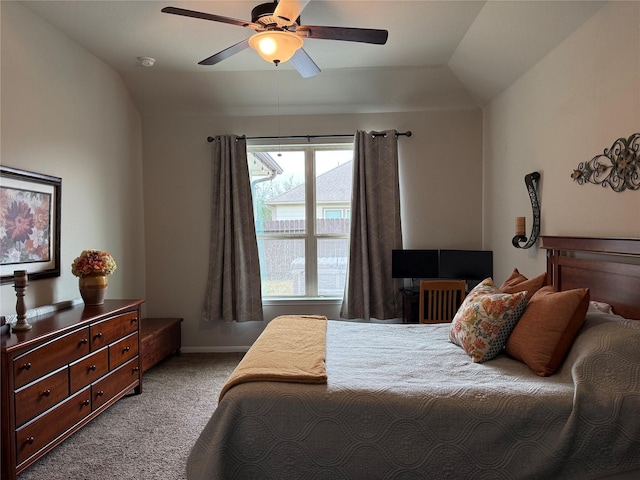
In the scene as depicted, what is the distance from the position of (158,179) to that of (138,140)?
0.45 metres

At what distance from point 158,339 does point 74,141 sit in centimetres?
185

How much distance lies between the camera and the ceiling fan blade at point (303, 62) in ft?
8.89

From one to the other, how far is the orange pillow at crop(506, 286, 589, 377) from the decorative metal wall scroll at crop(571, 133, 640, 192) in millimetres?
709

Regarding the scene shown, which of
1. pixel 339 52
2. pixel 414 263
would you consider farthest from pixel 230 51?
pixel 414 263

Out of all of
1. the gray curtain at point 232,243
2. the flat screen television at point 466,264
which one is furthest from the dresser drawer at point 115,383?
the flat screen television at point 466,264

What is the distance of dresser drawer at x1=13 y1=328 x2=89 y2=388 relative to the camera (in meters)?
2.14

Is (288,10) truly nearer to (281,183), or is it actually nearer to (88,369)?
(88,369)

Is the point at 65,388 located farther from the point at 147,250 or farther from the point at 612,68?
the point at 612,68

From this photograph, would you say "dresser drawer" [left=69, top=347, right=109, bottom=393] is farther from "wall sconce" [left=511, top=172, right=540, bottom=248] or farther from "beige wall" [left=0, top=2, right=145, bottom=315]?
"wall sconce" [left=511, top=172, right=540, bottom=248]

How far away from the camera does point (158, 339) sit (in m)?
3.91

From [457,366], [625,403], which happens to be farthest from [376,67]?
[625,403]

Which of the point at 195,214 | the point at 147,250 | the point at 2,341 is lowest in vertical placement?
the point at 2,341

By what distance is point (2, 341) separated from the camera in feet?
7.02

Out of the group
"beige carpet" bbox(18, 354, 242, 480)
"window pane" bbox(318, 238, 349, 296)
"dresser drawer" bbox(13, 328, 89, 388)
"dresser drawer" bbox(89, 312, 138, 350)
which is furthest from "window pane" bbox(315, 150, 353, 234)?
"dresser drawer" bbox(13, 328, 89, 388)
